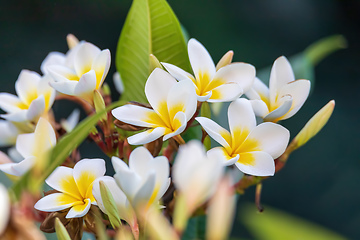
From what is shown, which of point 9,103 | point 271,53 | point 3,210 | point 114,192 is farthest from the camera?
point 271,53

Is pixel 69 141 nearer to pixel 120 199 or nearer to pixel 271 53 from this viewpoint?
pixel 120 199

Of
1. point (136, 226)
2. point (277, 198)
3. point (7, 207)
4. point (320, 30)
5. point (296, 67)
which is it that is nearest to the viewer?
point (7, 207)

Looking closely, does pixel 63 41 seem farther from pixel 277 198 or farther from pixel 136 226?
pixel 136 226

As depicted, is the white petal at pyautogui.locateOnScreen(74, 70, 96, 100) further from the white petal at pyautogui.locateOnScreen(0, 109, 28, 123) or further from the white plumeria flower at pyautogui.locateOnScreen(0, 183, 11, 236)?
the white plumeria flower at pyautogui.locateOnScreen(0, 183, 11, 236)

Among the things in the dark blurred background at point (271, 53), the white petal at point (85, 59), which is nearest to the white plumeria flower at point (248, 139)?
the white petal at point (85, 59)

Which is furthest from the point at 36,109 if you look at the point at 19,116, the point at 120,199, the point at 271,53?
the point at 271,53

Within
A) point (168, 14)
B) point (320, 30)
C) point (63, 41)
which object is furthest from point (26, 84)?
point (320, 30)

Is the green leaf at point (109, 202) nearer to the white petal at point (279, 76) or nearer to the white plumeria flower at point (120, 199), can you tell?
the white plumeria flower at point (120, 199)
